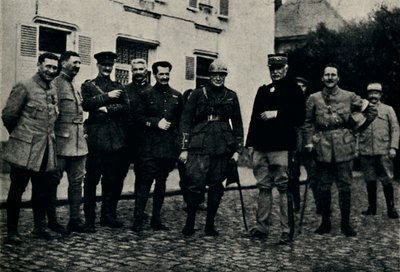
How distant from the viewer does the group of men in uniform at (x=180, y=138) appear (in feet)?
19.8

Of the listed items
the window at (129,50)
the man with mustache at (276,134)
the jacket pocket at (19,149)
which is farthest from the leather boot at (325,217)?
the window at (129,50)

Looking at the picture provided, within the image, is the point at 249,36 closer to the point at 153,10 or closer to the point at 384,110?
the point at 153,10

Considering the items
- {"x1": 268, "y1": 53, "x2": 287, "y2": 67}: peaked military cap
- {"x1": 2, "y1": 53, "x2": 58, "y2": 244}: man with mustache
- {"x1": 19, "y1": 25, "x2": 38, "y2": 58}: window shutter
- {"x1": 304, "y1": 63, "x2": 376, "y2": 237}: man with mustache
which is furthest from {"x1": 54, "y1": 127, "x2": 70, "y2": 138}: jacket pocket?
{"x1": 19, "y1": 25, "x2": 38, "y2": 58}: window shutter

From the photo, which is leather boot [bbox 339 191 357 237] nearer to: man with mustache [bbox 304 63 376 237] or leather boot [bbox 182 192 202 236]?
man with mustache [bbox 304 63 376 237]

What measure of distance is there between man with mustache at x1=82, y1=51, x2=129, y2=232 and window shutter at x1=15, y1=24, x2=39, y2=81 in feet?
18.6

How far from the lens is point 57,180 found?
602 centimetres

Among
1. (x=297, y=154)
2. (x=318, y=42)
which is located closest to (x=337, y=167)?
(x=297, y=154)

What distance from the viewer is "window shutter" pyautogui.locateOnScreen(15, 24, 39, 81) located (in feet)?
37.9

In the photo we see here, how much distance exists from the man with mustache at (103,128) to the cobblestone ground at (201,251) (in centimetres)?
54

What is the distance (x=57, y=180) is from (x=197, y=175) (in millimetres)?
1532

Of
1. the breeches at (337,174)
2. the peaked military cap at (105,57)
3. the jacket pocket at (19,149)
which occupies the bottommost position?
the breeches at (337,174)

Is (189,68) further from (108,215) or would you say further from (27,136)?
(27,136)

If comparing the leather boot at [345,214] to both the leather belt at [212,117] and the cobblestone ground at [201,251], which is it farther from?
the leather belt at [212,117]

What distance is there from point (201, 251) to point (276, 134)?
1628 mm
